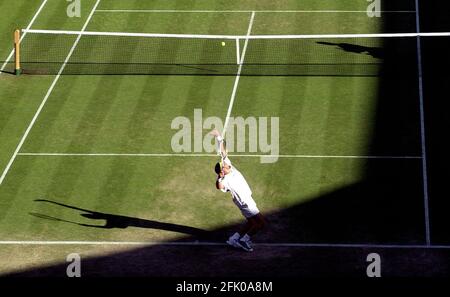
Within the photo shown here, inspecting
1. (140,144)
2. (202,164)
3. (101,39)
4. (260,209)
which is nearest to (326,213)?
(260,209)

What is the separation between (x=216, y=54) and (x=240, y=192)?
44.4 feet

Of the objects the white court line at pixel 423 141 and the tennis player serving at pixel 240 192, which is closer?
the tennis player serving at pixel 240 192

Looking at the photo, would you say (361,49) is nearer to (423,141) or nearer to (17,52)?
(423,141)

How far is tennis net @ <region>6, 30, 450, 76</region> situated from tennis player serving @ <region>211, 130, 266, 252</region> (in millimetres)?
11577

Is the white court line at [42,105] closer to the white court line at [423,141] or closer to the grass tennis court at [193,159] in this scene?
the grass tennis court at [193,159]

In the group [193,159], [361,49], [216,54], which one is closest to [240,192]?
[193,159]

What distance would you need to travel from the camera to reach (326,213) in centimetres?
3161

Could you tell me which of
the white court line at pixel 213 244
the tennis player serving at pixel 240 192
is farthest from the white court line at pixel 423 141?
the tennis player serving at pixel 240 192

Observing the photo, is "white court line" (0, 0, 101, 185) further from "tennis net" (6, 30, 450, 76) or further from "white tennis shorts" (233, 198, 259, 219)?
"white tennis shorts" (233, 198, 259, 219)

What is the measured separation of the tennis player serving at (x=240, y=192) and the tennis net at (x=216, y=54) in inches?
456

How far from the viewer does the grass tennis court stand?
30.8m

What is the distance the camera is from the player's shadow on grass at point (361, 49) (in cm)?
4153

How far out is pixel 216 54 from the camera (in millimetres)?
41906

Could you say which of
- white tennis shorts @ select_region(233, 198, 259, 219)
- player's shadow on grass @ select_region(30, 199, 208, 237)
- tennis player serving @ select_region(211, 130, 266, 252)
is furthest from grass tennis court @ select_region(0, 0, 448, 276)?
white tennis shorts @ select_region(233, 198, 259, 219)
